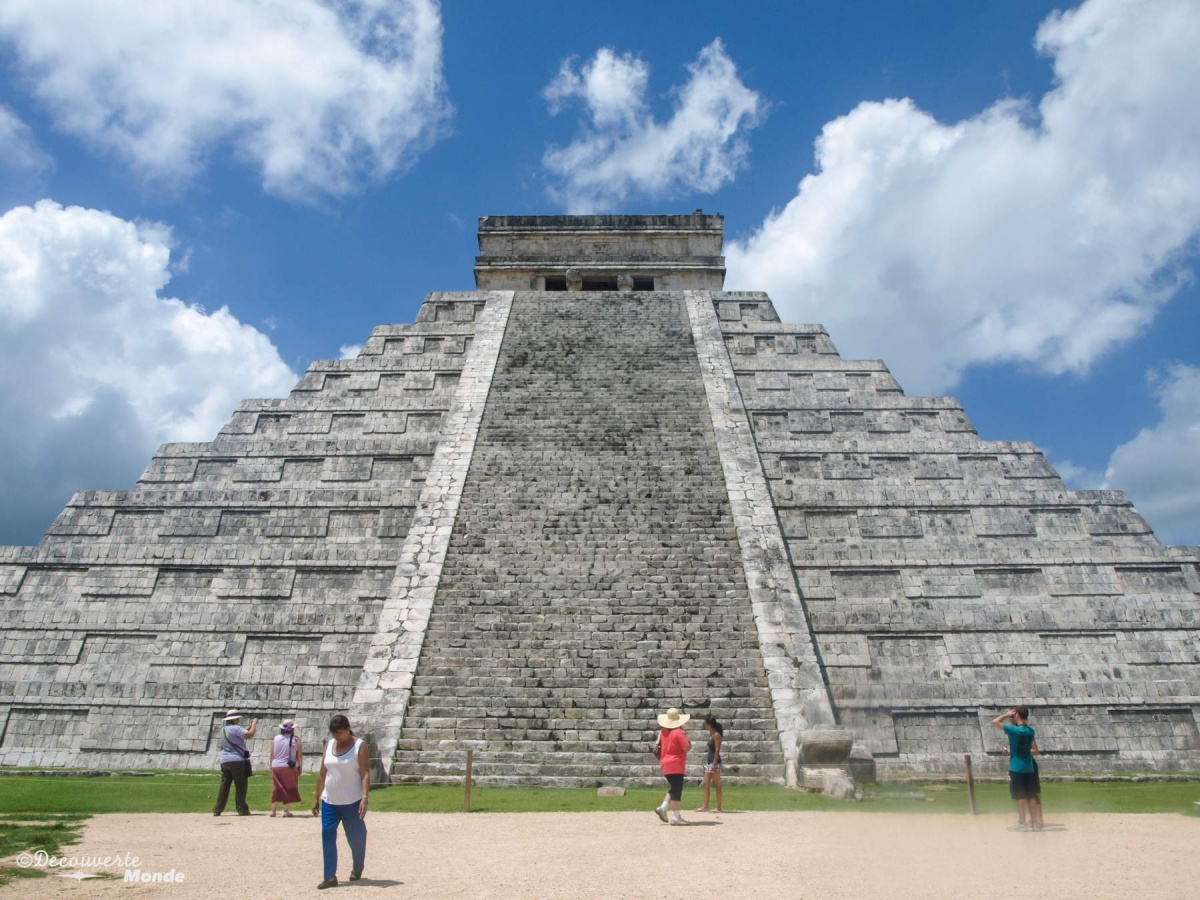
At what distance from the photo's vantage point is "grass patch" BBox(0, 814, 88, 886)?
14.6 ft

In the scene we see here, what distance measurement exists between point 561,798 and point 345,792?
3.37 metres

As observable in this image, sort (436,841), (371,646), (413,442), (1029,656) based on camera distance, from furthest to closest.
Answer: (413,442), (1029,656), (371,646), (436,841)

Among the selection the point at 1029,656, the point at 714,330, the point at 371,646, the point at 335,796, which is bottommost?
the point at 335,796

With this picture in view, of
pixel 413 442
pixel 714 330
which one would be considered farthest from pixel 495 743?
pixel 714 330

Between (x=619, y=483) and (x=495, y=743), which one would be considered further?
(x=619, y=483)

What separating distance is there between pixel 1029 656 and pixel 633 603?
210 inches

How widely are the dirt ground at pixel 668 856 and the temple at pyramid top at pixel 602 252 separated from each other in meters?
15.5

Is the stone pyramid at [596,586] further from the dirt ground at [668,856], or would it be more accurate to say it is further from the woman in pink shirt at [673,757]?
the dirt ground at [668,856]

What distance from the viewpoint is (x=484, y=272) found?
→ 20.3 metres

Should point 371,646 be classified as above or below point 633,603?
below

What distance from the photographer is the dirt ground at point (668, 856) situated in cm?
425

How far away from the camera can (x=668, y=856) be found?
5.04 metres

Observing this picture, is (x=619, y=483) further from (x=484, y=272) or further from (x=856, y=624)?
(x=484, y=272)

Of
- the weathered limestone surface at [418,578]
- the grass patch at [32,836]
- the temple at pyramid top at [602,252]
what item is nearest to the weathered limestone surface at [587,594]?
the weathered limestone surface at [418,578]
